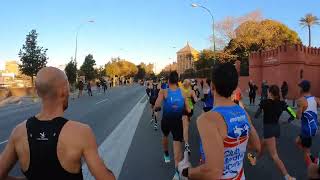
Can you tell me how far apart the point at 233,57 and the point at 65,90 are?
205 feet

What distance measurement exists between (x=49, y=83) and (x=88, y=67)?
94.4m

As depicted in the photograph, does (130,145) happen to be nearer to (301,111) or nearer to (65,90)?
(301,111)

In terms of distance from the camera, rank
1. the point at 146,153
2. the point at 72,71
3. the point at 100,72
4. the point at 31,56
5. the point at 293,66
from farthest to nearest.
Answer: the point at 100,72, the point at 72,71, the point at 31,56, the point at 293,66, the point at 146,153

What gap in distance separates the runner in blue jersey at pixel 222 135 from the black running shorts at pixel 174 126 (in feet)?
17.2

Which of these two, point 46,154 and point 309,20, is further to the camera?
point 309,20

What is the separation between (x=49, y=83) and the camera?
127 inches

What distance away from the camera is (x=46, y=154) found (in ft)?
10.1

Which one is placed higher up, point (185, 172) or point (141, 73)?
point (185, 172)

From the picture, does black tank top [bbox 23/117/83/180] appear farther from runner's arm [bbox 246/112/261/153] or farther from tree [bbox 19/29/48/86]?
tree [bbox 19/29/48/86]

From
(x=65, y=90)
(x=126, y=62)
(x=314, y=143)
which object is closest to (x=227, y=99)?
(x=65, y=90)

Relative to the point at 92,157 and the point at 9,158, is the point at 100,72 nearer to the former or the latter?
the point at 9,158

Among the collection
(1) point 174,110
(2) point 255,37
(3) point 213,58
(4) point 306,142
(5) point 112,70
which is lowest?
(4) point 306,142

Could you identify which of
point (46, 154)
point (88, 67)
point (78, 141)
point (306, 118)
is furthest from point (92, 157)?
point (88, 67)

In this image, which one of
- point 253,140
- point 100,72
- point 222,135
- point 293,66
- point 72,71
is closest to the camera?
point 222,135
